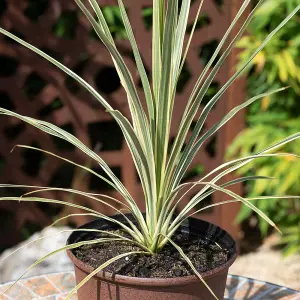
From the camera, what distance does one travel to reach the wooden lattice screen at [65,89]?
2.43 meters

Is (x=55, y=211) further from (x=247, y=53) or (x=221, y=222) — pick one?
(x=247, y=53)

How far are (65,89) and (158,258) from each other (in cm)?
153

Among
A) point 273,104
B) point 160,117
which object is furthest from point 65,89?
point 160,117

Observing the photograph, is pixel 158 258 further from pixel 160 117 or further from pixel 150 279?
pixel 160 117

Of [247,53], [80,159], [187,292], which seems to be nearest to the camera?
[187,292]

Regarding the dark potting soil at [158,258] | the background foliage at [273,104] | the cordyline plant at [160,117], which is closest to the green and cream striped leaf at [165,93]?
the cordyline plant at [160,117]

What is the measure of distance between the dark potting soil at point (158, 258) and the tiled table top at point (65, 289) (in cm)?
29

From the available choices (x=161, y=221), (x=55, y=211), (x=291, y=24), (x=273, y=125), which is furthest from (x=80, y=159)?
(x=161, y=221)

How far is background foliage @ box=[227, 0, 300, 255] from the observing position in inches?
94.9

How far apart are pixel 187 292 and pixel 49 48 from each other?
1717 mm

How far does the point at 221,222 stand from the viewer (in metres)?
2.69

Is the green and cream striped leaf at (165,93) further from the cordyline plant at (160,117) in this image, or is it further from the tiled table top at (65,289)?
the tiled table top at (65,289)

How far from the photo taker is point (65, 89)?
2.46 metres

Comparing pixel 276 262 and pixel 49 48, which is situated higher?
pixel 49 48
